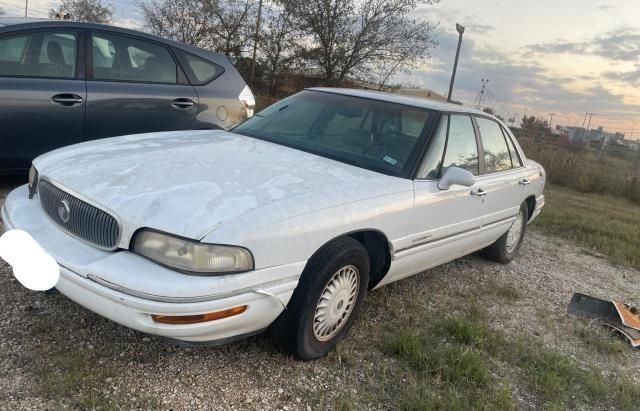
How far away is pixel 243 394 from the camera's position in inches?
103

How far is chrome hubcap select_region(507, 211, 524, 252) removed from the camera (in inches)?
211

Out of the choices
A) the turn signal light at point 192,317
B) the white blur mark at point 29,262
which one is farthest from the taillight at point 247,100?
the turn signal light at point 192,317

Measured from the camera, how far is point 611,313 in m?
4.45

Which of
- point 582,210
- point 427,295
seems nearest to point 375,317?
point 427,295

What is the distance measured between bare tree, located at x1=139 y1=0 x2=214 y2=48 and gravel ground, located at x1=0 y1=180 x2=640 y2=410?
23.8 m

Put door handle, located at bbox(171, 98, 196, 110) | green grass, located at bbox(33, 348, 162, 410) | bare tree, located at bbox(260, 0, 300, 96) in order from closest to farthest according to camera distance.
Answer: green grass, located at bbox(33, 348, 162, 410), door handle, located at bbox(171, 98, 196, 110), bare tree, located at bbox(260, 0, 300, 96)

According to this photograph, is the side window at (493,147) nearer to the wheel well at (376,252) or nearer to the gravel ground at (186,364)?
the gravel ground at (186,364)

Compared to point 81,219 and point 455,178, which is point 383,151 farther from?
point 81,219

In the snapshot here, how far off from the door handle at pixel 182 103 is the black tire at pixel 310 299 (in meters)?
3.10

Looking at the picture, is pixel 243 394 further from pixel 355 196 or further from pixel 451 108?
pixel 451 108

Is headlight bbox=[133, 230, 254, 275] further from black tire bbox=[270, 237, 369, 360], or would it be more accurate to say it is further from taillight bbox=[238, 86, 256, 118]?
taillight bbox=[238, 86, 256, 118]

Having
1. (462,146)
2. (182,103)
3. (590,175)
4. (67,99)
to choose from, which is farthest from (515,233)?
(590,175)

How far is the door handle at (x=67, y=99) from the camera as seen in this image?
4.61 m

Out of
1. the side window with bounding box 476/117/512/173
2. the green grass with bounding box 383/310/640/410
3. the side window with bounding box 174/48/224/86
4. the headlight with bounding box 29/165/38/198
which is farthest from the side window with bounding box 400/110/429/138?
the side window with bounding box 174/48/224/86
